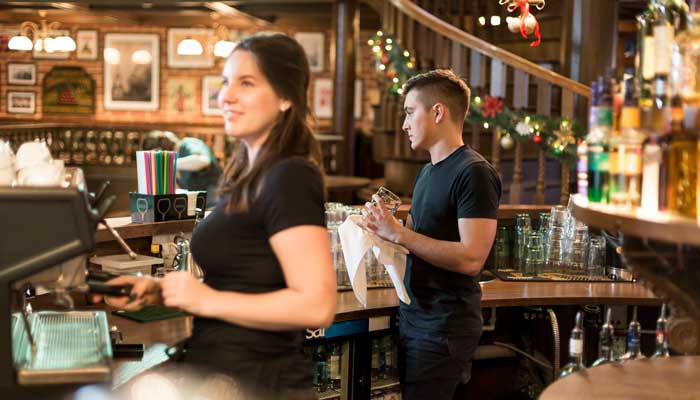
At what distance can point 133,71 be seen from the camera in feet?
48.7

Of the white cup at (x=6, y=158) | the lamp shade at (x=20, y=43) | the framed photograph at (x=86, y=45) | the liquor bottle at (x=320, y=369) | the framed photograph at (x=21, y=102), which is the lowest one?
the liquor bottle at (x=320, y=369)

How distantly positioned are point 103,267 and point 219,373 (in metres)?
1.39

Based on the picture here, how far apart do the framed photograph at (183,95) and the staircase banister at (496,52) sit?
744 centimetres

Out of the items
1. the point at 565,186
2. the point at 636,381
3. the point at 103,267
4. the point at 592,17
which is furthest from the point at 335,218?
the point at 592,17

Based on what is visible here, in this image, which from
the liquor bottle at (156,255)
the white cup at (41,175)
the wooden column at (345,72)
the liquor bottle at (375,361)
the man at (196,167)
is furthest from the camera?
Answer: the wooden column at (345,72)

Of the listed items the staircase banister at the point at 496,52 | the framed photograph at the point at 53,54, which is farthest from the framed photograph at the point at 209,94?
the staircase banister at the point at 496,52

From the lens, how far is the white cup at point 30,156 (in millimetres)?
2260

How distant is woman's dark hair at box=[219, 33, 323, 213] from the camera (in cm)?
204

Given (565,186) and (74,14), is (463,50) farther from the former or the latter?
(74,14)

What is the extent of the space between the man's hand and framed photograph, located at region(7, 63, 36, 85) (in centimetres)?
1310

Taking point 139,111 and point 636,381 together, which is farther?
point 139,111

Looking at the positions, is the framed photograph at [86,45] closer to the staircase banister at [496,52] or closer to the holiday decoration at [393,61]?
the holiday decoration at [393,61]

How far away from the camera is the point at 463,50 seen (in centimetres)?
788

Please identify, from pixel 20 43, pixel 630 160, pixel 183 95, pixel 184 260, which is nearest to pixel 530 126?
pixel 184 260
